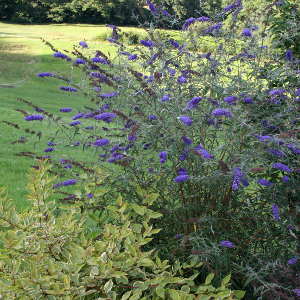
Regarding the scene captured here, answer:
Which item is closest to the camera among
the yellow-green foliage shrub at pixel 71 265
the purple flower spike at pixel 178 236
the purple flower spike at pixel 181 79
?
the yellow-green foliage shrub at pixel 71 265

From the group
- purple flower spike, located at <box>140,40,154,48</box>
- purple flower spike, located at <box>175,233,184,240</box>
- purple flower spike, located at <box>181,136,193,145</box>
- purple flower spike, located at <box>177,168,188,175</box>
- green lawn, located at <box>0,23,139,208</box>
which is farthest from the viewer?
green lawn, located at <box>0,23,139,208</box>

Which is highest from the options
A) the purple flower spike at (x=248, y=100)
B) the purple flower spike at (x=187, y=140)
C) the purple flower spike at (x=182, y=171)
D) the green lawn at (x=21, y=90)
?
the purple flower spike at (x=248, y=100)

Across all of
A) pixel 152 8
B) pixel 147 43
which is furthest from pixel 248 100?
pixel 152 8

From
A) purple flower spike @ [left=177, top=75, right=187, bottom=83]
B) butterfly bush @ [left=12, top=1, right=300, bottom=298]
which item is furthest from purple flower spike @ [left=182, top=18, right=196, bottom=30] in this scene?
purple flower spike @ [left=177, top=75, right=187, bottom=83]

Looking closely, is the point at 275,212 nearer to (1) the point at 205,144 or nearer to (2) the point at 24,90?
(1) the point at 205,144

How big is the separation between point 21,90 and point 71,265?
15.1 metres

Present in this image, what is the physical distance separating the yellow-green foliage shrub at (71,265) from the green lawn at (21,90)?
2.87 feet

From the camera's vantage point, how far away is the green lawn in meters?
6.33

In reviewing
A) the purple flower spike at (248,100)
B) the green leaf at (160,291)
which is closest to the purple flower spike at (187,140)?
the purple flower spike at (248,100)

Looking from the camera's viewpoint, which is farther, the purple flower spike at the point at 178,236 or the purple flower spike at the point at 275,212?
the purple flower spike at the point at 178,236

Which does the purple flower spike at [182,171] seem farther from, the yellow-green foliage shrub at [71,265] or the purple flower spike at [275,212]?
the purple flower spike at [275,212]

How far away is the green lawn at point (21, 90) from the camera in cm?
633

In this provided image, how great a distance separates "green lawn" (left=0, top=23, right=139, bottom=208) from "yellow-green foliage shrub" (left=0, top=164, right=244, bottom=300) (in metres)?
0.88

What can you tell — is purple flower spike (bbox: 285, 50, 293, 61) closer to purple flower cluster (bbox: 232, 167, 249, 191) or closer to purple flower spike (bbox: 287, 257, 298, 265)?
purple flower cluster (bbox: 232, 167, 249, 191)
